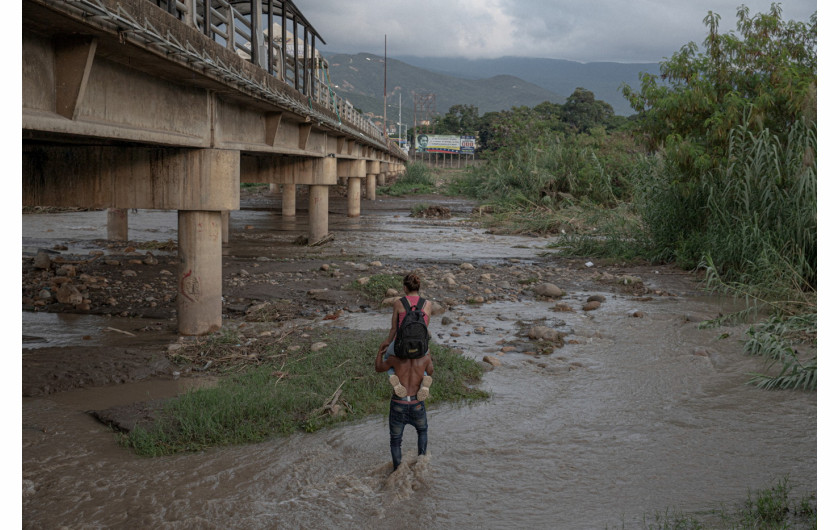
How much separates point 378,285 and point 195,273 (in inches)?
146

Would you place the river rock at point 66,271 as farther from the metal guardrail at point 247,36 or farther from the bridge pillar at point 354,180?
the bridge pillar at point 354,180

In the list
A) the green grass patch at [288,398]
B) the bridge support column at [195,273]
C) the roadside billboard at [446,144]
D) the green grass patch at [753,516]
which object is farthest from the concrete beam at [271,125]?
the roadside billboard at [446,144]

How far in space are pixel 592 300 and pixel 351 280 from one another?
4273 mm

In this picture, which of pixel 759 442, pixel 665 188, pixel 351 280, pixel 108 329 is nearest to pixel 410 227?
pixel 665 188

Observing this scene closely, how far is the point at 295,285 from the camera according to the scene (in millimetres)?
12844

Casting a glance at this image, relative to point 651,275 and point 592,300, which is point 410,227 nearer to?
point 651,275

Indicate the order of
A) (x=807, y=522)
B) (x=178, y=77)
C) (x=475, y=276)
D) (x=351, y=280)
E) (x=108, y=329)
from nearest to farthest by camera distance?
1. (x=807, y=522)
2. (x=178, y=77)
3. (x=108, y=329)
4. (x=351, y=280)
5. (x=475, y=276)

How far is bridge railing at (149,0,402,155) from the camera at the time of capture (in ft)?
29.9

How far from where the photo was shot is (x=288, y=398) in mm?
6832

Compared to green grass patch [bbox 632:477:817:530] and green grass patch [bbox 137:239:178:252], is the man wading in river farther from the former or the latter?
green grass patch [bbox 137:239:178:252]

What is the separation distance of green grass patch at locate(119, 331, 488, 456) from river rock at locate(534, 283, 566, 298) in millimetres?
4703

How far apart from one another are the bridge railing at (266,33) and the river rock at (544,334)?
5.64m

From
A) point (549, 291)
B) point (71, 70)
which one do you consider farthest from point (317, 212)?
point (71, 70)

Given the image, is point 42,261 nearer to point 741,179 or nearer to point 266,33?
point 266,33
